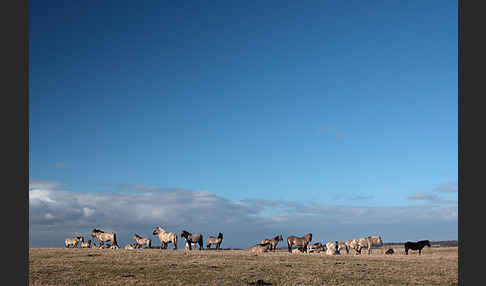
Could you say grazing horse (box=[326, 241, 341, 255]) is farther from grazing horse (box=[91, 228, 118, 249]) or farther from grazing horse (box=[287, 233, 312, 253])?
Result: grazing horse (box=[91, 228, 118, 249])

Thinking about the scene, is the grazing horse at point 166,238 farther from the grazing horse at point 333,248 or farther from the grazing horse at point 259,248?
the grazing horse at point 333,248

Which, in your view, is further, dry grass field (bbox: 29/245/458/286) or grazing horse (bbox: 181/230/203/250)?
grazing horse (bbox: 181/230/203/250)

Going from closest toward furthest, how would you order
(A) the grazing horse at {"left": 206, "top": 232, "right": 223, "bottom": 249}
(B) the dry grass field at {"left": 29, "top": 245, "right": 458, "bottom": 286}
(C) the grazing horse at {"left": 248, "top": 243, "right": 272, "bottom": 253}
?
(B) the dry grass field at {"left": 29, "top": 245, "right": 458, "bottom": 286}, (C) the grazing horse at {"left": 248, "top": 243, "right": 272, "bottom": 253}, (A) the grazing horse at {"left": 206, "top": 232, "right": 223, "bottom": 249}

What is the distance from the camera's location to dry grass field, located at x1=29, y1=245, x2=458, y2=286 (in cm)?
2750

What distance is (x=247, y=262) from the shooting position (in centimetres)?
3641

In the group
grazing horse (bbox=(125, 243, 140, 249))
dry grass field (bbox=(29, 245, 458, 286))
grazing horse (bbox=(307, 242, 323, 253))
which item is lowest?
grazing horse (bbox=(307, 242, 323, 253))

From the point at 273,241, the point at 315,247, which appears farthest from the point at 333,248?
the point at 273,241

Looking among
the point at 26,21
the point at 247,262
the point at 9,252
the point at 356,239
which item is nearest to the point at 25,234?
the point at 9,252

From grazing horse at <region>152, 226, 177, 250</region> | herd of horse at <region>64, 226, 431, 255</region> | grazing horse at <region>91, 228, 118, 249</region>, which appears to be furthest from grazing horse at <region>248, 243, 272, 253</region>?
grazing horse at <region>91, 228, 118, 249</region>

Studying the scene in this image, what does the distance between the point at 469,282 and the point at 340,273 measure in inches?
360

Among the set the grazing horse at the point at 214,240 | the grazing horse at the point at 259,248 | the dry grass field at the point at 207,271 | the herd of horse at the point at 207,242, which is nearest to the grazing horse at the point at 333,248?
the herd of horse at the point at 207,242

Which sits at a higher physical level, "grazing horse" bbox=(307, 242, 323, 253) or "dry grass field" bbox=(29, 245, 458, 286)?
"dry grass field" bbox=(29, 245, 458, 286)

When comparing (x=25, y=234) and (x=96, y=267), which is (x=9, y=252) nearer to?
(x=25, y=234)

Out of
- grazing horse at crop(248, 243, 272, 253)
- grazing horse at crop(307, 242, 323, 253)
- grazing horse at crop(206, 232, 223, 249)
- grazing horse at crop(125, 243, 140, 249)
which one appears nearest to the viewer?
grazing horse at crop(248, 243, 272, 253)
